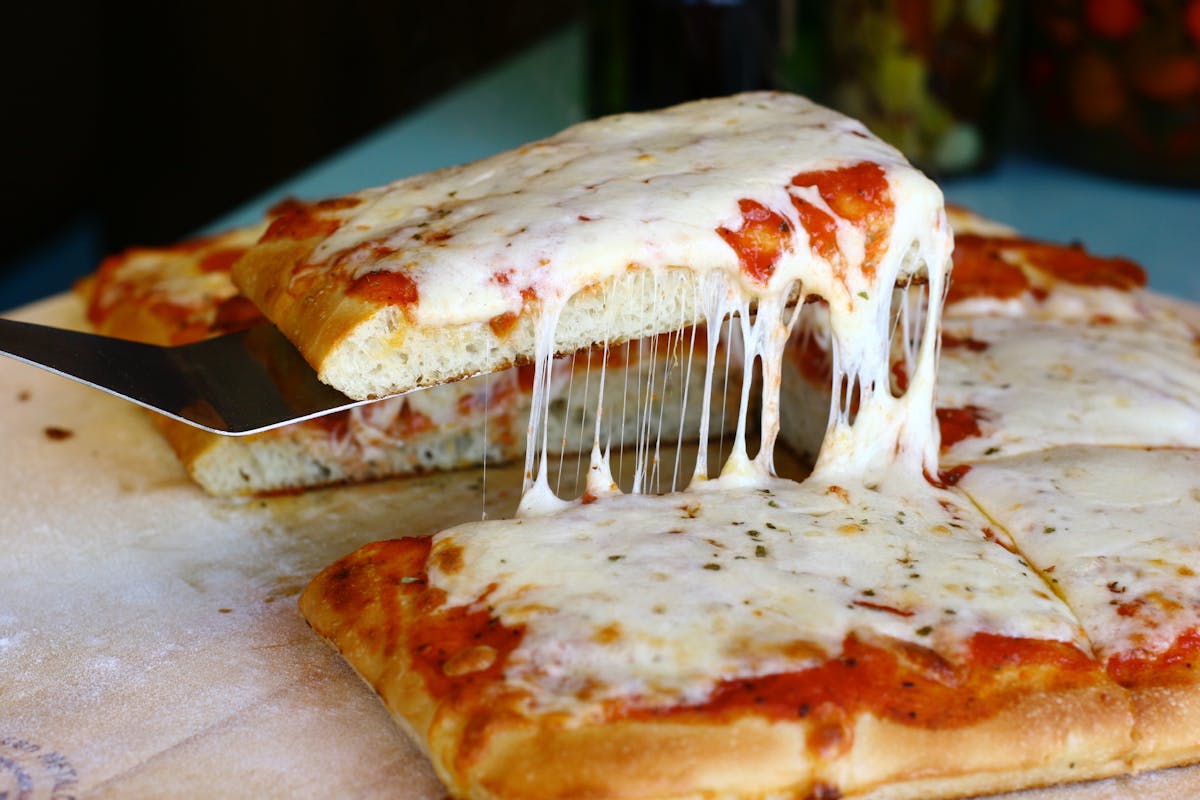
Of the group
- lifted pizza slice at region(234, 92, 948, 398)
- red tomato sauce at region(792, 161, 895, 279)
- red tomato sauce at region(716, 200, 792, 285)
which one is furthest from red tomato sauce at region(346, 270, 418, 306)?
red tomato sauce at region(792, 161, 895, 279)

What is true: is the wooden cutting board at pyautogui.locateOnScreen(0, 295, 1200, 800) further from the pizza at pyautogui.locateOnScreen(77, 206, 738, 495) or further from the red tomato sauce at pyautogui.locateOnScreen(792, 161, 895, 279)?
the red tomato sauce at pyautogui.locateOnScreen(792, 161, 895, 279)

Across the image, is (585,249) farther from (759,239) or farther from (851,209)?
(851,209)

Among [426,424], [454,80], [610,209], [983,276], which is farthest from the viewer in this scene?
[454,80]

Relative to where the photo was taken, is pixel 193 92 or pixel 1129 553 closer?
pixel 1129 553

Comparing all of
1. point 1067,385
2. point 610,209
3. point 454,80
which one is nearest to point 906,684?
point 610,209

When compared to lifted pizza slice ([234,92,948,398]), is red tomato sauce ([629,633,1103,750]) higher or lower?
lower

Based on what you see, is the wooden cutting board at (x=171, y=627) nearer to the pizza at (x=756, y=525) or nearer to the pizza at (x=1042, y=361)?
the pizza at (x=756, y=525)

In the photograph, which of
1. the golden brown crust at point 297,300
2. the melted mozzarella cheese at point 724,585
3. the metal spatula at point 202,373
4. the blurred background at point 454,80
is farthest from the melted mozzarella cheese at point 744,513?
the blurred background at point 454,80
